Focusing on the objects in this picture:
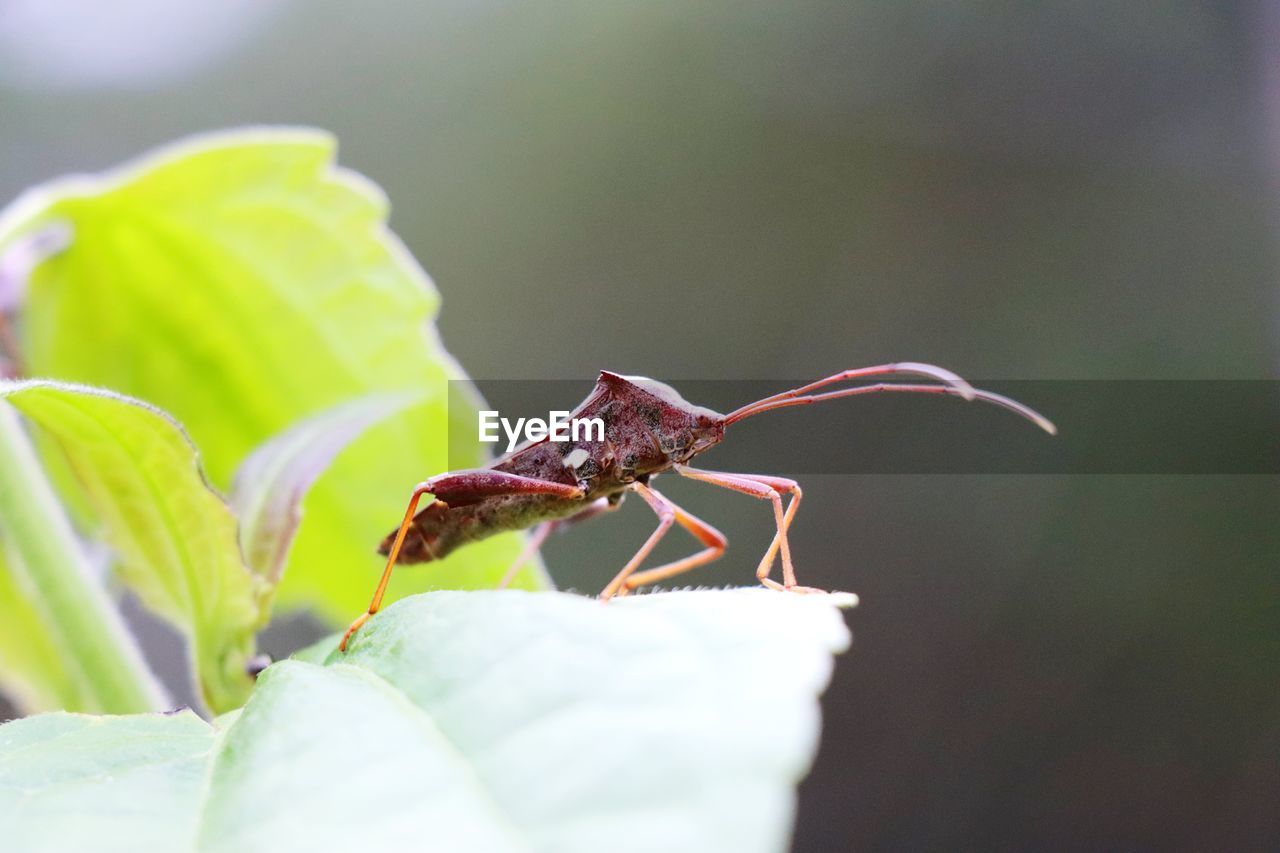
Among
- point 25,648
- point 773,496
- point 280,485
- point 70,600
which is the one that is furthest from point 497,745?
point 25,648

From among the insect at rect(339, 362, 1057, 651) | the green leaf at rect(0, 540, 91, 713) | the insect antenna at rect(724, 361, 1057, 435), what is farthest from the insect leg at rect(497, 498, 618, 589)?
the green leaf at rect(0, 540, 91, 713)

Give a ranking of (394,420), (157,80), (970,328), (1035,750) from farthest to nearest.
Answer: (157,80) < (970,328) < (1035,750) < (394,420)

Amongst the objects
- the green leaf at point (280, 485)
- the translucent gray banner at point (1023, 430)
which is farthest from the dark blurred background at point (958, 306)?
the green leaf at point (280, 485)

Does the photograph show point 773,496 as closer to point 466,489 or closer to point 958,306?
point 466,489

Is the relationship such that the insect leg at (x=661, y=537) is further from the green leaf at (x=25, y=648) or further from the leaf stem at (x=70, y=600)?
the green leaf at (x=25, y=648)

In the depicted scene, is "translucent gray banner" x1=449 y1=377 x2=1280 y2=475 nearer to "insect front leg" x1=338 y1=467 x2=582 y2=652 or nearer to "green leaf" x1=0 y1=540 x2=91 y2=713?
"insect front leg" x1=338 y1=467 x2=582 y2=652

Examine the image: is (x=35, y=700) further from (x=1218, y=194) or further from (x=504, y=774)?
(x=1218, y=194)

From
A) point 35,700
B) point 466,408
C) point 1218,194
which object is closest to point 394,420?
point 466,408
